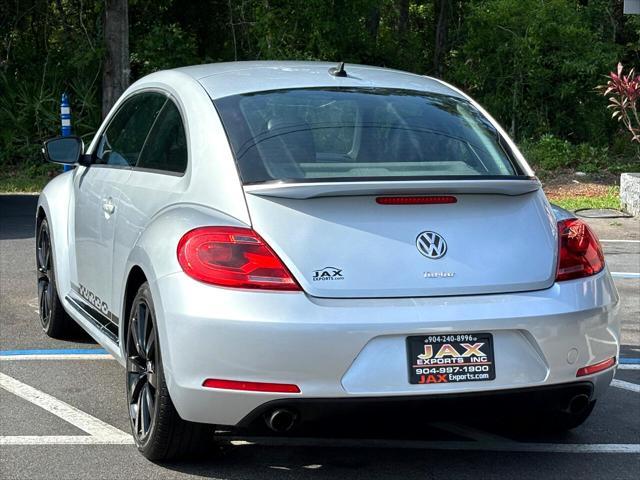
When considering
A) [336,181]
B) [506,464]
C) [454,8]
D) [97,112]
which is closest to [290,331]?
[336,181]

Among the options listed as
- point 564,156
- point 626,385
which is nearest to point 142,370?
point 626,385

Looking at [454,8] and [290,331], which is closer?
[290,331]

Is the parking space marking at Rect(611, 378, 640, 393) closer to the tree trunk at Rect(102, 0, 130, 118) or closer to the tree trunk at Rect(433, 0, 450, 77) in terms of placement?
the tree trunk at Rect(102, 0, 130, 118)

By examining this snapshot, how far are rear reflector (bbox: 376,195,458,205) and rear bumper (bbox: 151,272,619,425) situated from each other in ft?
1.23

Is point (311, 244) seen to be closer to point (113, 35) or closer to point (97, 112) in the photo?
point (113, 35)

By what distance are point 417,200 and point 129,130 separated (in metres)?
2.08

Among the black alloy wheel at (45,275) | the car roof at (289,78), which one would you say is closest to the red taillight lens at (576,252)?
the car roof at (289,78)

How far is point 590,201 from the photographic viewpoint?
1478cm

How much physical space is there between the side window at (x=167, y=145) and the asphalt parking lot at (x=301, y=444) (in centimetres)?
118

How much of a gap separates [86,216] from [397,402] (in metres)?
2.49

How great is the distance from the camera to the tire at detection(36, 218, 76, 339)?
684 centimetres

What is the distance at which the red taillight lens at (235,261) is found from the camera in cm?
413

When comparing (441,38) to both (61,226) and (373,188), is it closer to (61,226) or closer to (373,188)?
(61,226)

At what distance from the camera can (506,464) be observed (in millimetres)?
4758
